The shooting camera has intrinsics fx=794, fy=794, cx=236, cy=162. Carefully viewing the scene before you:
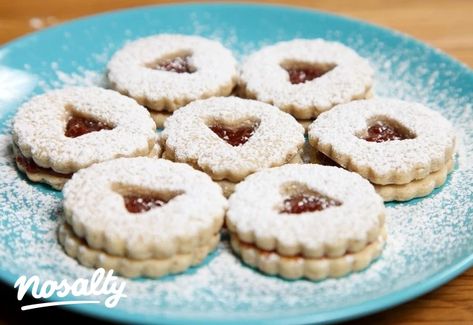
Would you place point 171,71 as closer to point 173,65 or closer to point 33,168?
point 173,65

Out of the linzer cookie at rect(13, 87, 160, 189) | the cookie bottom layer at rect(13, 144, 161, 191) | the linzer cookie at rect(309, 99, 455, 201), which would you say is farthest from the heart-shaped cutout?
the cookie bottom layer at rect(13, 144, 161, 191)

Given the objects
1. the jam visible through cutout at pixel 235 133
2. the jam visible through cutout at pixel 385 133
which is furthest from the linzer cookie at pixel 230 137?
the jam visible through cutout at pixel 385 133

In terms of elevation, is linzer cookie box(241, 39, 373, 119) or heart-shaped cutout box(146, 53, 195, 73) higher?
linzer cookie box(241, 39, 373, 119)

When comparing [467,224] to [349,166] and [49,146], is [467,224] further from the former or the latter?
[49,146]

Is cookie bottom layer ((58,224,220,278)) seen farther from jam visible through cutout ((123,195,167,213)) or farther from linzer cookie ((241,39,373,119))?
linzer cookie ((241,39,373,119))

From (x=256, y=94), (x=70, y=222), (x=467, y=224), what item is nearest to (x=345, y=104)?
(x=256, y=94)
